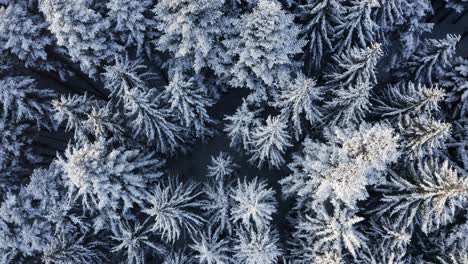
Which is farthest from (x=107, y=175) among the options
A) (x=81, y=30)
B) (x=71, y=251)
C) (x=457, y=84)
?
(x=457, y=84)

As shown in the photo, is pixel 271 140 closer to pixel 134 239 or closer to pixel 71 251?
pixel 134 239

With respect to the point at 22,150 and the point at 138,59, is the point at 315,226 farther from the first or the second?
the point at 22,150

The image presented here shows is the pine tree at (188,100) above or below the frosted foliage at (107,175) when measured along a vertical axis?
above

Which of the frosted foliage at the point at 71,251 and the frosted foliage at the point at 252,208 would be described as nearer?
the frosted foliage at the point at 252,208

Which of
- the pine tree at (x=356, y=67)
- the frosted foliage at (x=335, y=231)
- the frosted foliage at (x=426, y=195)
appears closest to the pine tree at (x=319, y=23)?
the pine tree at (x=356, y=67)

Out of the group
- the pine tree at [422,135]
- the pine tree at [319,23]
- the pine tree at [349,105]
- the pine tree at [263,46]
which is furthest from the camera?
the pine tree at [319,23]

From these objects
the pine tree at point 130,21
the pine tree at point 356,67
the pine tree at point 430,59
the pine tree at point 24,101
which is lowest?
the pine tree at point 430,59

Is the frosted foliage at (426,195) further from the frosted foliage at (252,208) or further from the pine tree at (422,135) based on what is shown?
the frosted foliage at (252,208)
